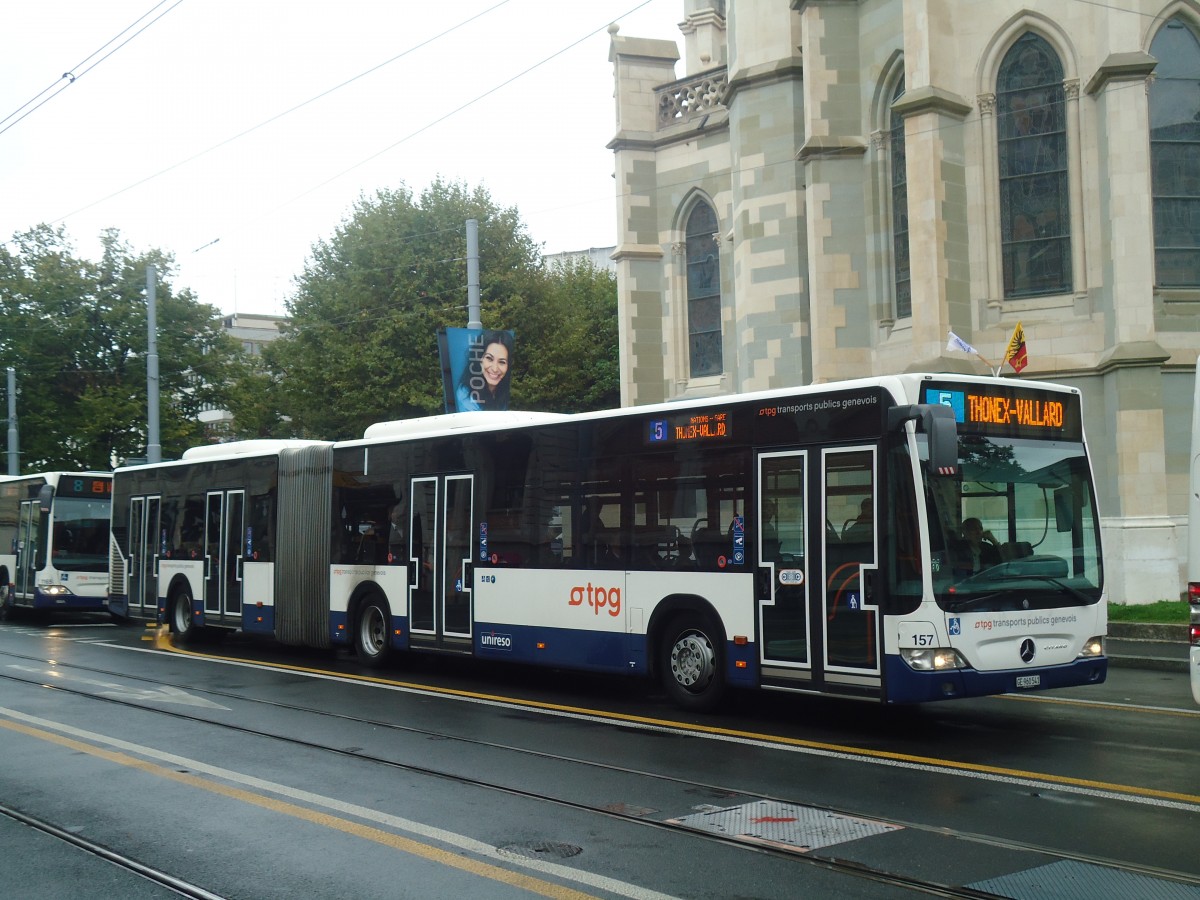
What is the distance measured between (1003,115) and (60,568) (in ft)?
66.7

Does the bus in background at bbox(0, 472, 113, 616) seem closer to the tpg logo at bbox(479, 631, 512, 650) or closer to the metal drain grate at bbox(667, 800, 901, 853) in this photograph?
the tpg logo at bbox(479, 631, 512, 650)

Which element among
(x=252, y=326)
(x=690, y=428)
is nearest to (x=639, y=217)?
(x=690, y=428)

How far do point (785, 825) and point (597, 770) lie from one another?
2.10 m

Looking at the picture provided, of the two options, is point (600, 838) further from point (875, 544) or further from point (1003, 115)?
point (1003, 115)

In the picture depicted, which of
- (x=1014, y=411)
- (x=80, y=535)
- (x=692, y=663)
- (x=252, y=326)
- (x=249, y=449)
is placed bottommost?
(x=692, y=663)

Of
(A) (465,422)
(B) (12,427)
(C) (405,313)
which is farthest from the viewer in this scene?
(B) (12,427)

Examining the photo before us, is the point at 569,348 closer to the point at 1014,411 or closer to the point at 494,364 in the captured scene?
the point at 494,364

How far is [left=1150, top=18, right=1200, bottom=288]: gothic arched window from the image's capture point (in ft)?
70.2

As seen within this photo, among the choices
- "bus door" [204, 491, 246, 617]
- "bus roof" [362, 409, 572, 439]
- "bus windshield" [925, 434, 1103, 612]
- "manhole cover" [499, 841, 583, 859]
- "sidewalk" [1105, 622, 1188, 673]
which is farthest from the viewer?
"bus door" [204, 491, 246, 617]

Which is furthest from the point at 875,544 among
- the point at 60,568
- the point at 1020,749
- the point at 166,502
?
the point at 60,568

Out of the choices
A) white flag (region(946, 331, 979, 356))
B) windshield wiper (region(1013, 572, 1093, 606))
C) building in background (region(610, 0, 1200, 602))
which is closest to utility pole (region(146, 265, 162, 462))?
building in background (region(610, 0, 1200, 602))

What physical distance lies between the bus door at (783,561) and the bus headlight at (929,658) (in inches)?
40.9

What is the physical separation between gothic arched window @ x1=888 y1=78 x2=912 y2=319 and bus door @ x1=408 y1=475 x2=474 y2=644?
11.9 meters

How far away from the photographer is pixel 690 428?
11883 millimetres
